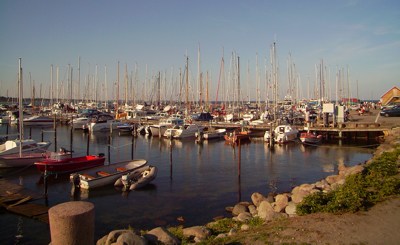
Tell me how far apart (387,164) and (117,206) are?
1572cm

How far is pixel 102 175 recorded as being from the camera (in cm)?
2348

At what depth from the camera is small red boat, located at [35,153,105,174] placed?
2567cm

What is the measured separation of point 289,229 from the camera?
33.4 feet

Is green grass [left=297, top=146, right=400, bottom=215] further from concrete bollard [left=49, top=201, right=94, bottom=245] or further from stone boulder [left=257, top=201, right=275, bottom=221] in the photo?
concrete bollard [left=49, top=201, right=94, bottom=245]

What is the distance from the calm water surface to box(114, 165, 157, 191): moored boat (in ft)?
1.75

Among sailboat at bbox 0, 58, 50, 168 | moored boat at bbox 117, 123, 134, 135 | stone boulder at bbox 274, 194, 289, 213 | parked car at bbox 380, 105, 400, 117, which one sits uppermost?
parked car at bbox 380, 105, 400, 117

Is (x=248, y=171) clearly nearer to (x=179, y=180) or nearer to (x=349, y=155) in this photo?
(x=179, y=180)

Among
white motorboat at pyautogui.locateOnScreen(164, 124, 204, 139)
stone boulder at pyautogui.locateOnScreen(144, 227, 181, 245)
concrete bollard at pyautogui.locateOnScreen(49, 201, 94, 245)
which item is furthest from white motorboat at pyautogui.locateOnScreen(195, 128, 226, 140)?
concrete bollard at pyautogui.locateOnScreen(49, 201, 94, 245)

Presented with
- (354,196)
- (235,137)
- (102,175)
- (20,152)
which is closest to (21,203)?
(102,175)

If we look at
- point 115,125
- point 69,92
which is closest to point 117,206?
point 115,125

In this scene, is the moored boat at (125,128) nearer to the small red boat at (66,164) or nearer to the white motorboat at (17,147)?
the white motorboat at (17,147)

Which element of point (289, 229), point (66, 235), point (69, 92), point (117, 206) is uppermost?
point (69, 92)

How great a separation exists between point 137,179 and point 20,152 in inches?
502

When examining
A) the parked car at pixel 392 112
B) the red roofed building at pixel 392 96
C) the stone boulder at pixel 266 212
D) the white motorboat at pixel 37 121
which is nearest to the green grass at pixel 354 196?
the stone boulder at pixel 266 212
